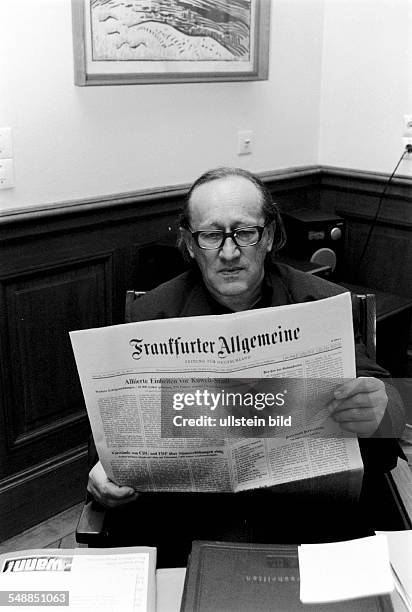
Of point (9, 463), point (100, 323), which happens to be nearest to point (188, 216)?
point (100, 323)

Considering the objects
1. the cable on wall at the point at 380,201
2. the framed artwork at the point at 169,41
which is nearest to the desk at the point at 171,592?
the framed artwork at the point at 169,41

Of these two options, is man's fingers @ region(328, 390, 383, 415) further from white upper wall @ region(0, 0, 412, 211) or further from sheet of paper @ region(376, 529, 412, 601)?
white upper wall @ region(0, 0, 412, 211)

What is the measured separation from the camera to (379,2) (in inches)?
101

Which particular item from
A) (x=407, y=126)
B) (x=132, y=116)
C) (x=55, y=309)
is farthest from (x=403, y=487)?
(x=407, y=126)

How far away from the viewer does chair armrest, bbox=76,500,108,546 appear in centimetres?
108

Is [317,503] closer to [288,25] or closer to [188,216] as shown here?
[188,216]

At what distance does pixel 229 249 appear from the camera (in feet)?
4.43

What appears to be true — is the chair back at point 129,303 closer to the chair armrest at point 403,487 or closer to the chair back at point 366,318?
the chair back at point 366,318

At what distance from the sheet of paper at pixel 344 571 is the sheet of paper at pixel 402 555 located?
79 millimetres

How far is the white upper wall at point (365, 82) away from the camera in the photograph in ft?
8.41

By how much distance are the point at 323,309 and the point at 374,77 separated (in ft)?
6.26

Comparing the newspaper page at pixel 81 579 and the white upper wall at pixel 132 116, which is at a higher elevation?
the white upper wall at pixel 132 116

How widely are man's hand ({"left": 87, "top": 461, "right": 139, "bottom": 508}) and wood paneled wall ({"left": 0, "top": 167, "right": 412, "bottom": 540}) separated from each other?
3.12 ft

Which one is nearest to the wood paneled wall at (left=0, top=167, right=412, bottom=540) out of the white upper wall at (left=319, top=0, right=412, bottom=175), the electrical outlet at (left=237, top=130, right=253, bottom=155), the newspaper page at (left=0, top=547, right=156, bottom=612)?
the electrical outlet at (left=237, top=130, right=253, bottom=155)
